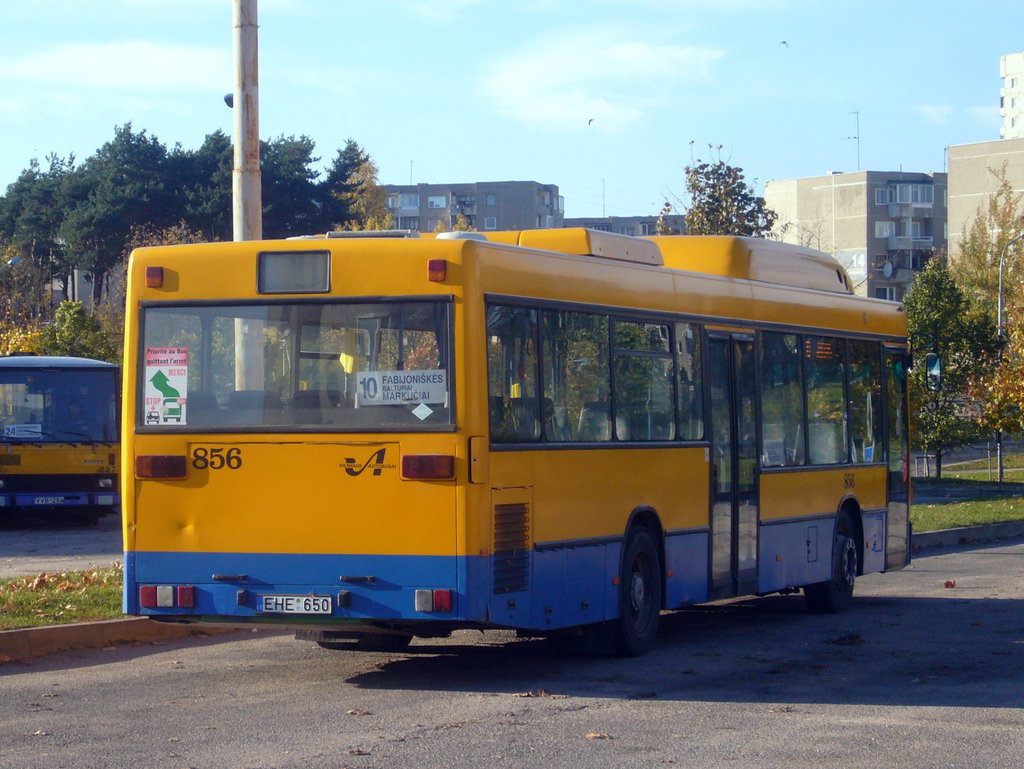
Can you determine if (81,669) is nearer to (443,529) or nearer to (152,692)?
(152,692)

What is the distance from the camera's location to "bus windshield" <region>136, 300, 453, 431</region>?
30.5 feet

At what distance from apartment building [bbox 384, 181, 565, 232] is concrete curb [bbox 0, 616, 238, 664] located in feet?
404

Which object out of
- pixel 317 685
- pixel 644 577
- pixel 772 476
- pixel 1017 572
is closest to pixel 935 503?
pixel 1017 572

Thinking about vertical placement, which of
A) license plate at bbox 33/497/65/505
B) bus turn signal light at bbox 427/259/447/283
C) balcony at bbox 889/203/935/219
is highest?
balcony at bbox 889/203/935/219

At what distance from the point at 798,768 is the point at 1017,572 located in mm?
12398

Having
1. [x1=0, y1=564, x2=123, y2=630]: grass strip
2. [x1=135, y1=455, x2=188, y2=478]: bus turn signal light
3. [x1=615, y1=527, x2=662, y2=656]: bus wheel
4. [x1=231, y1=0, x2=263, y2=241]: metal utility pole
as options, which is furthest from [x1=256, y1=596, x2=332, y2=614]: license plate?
[x1=231, y1=0, x2=263, y2=241]: metal utility pole

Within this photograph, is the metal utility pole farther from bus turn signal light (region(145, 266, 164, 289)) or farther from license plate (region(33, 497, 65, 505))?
license plate (region(33, 497, 65, 505))

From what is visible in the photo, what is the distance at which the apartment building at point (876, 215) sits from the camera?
112m

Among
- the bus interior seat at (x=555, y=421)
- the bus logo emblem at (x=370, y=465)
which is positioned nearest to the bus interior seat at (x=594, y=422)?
the bus interior seat at (x=555, y=421)

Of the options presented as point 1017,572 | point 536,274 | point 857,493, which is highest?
point 536,274

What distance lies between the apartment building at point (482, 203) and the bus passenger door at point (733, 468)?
122 metres

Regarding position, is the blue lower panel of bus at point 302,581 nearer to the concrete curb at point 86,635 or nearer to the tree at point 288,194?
the concrete curb at point 86,635

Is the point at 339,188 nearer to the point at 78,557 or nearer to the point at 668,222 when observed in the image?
the point at 668,222

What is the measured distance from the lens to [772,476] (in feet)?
44.2
